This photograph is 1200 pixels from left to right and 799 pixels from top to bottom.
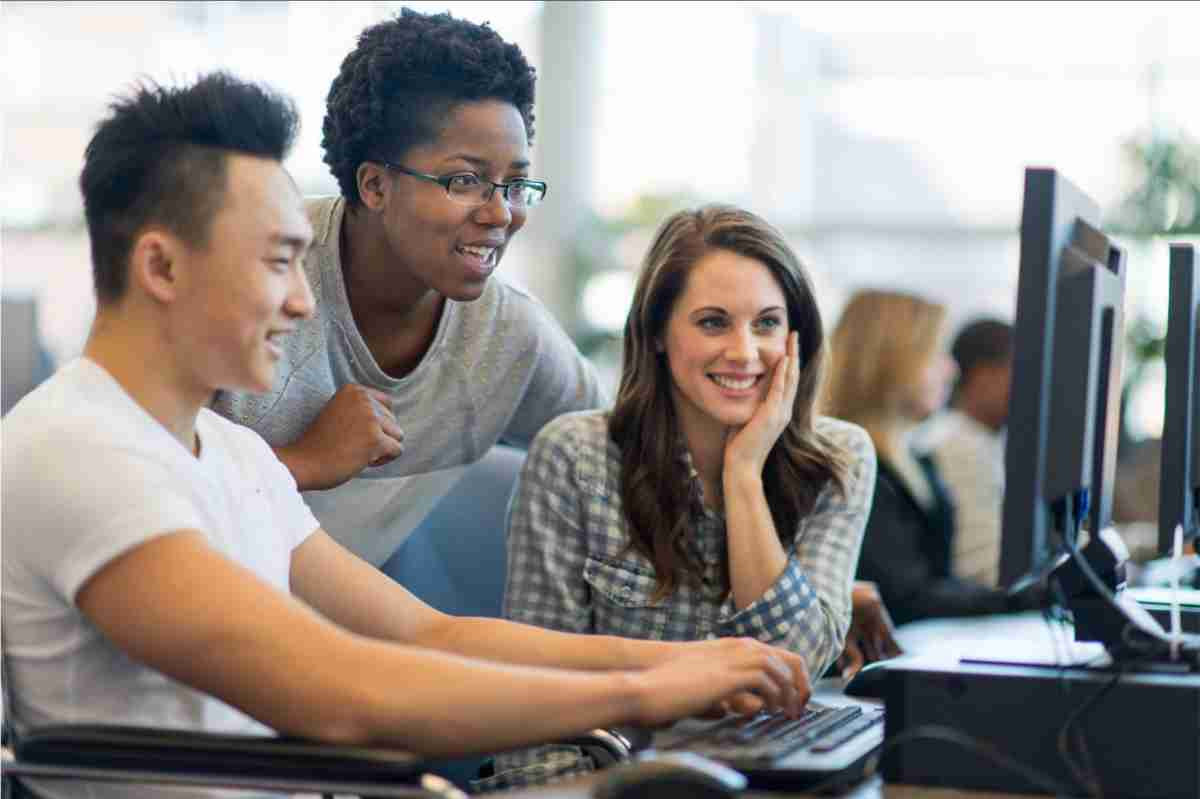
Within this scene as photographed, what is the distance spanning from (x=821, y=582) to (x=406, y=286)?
2.30 ft

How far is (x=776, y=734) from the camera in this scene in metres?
1.50

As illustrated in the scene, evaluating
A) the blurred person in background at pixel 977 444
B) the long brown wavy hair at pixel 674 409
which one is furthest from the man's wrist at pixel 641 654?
the blurred person in background at pixel 977 444

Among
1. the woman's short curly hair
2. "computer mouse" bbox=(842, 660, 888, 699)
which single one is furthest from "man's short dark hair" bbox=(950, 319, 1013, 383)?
"computer mouse" bbox=(842, 660, 888, 699)

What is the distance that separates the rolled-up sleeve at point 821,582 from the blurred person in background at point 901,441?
1.15 metres

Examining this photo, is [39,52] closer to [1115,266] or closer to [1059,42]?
[1059,42]

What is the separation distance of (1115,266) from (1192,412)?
0.35m

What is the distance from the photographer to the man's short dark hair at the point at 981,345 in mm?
4609

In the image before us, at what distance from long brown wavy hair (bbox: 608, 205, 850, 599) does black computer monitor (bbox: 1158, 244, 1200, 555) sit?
483 millimetres

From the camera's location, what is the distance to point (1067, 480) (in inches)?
54.2

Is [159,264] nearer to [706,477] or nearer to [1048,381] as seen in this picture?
[1048,381]

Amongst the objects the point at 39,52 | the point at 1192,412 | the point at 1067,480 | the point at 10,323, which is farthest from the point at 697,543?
the point at 39,52

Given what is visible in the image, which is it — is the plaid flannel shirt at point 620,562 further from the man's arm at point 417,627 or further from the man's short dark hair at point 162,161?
the man's short dark hair at point 162,161

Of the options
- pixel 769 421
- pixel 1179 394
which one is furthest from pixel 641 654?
pixel 1179 394

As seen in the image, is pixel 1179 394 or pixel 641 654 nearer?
pixel 641 654
